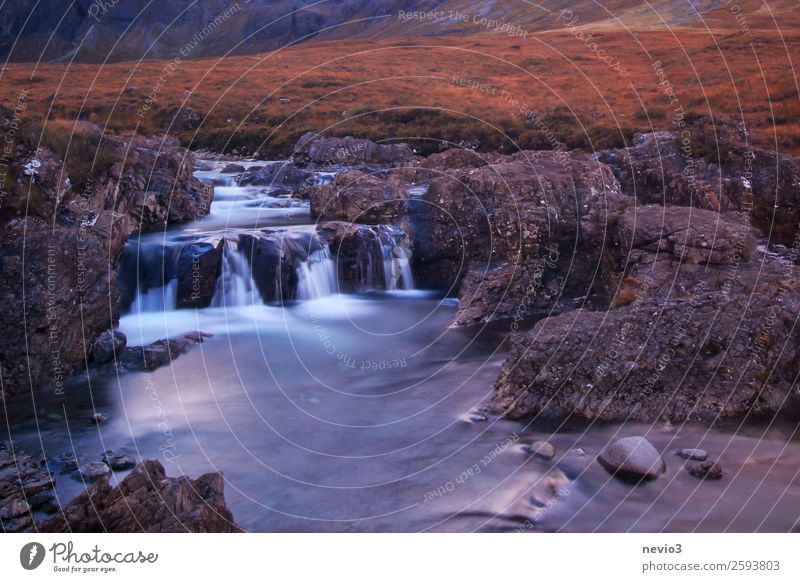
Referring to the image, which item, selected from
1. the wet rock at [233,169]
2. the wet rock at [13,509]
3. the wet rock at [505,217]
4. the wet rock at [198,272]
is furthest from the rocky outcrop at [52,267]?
the wet rock at [233,169]

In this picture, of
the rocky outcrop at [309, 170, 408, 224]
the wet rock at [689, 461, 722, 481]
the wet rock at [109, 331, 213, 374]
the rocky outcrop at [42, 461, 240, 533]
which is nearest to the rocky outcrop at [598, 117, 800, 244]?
the rocky outcrop at [309, 170, 408, 224]

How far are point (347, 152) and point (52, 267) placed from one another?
1708cm

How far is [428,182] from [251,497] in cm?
1198

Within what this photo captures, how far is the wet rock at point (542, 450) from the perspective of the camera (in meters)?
9.09

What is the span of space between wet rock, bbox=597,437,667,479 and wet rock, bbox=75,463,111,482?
229 inches

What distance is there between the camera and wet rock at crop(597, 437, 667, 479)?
8469 mm

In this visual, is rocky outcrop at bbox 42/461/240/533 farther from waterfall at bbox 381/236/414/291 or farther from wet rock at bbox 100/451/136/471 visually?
waterfall at bbox 381/236/414/291

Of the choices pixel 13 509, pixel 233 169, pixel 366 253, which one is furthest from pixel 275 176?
pixel 13 509

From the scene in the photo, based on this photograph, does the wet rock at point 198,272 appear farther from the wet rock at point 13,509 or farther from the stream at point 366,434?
the wet rock at point 13,509

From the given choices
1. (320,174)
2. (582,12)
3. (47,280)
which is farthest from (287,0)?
(47,280)

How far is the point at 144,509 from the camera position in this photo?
6727mm

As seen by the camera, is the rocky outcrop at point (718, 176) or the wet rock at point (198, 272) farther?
the rocky outcrop at point (718, 176)

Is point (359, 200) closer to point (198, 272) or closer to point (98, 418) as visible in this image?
point (198, 272)

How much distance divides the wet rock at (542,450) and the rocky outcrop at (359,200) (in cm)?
Answer: 959
